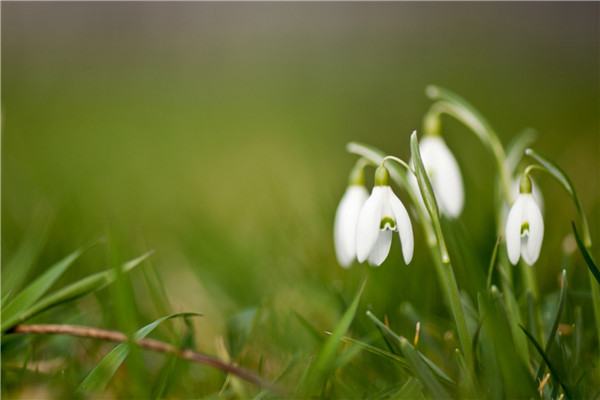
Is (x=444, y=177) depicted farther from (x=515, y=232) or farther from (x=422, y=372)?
(x=422, y=372)

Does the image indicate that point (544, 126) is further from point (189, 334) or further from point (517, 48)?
point (517, 48)

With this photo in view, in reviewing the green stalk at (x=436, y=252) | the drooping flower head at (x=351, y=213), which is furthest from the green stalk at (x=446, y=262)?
the drooping flower head at (x=351, y=213)

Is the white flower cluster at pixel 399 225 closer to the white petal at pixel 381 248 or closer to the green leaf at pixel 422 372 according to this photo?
the white petal at pixel 381 248

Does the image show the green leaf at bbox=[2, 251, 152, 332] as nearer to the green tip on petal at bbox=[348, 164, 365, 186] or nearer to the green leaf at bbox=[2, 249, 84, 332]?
the green leaf at bbox=[2, 249, 84, 332]

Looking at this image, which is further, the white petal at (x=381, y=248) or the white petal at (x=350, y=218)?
the white petal at (x=350, y=218)

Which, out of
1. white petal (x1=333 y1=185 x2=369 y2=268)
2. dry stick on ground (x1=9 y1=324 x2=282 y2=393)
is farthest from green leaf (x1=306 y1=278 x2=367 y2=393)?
white petal (x1=333 y1=185 x2=369 y2=268)

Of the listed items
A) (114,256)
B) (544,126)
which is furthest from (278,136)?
(114,256)

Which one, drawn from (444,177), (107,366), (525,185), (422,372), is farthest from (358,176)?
(107,366)
